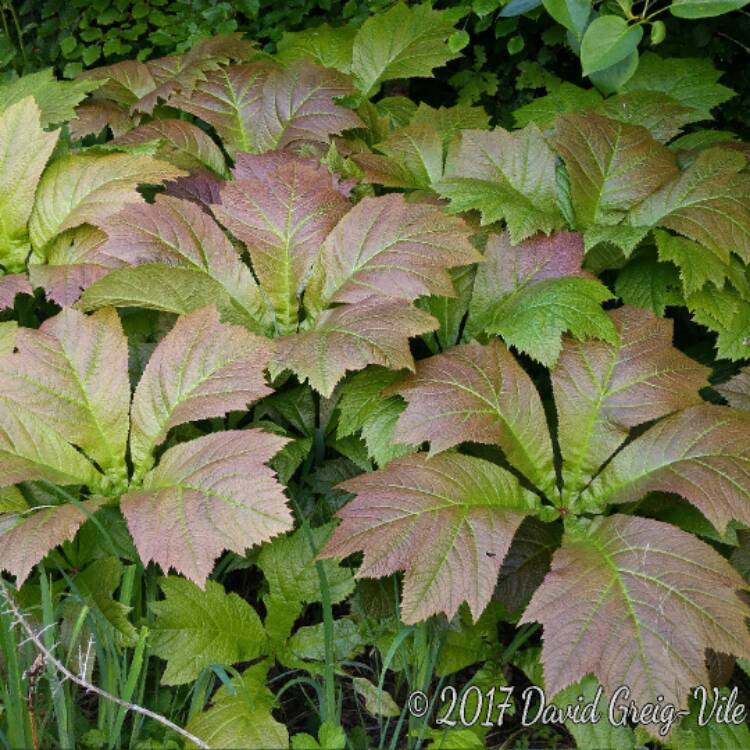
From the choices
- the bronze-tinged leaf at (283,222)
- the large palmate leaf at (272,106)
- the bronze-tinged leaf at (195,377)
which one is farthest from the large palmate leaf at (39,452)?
the large palmate leaf at (272,106)

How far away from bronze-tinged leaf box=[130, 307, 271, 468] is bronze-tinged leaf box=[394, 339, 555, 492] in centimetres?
28

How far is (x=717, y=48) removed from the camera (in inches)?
106

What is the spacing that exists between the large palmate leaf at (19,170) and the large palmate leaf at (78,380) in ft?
1.33

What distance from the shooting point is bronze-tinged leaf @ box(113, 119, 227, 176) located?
2.24 meters

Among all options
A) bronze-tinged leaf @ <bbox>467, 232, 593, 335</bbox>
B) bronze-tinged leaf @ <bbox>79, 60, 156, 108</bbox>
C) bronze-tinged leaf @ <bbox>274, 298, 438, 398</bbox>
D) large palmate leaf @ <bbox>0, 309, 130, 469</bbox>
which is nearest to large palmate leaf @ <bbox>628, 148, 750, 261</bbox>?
bronze-tinged leaf @ <bbox>467, 232, 593, 335</bbox>

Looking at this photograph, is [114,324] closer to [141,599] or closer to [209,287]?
[209,287]

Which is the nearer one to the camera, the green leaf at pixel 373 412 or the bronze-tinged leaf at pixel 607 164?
the green leaf at pixel 373 412

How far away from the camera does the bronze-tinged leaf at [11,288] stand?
6.18ft

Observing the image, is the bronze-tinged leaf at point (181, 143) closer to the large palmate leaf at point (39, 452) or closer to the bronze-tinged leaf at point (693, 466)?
the large palmate leaf at point (39, 452)

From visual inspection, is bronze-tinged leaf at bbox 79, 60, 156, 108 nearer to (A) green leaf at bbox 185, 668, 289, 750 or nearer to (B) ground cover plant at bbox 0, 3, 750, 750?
(B) ground cover plant at bbox 0, 3, 750, 750

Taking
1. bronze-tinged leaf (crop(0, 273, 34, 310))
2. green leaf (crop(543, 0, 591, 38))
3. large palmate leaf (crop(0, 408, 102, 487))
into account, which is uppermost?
green leaf (crop(543, 0, 591, 38))

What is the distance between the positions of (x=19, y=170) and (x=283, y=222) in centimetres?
67

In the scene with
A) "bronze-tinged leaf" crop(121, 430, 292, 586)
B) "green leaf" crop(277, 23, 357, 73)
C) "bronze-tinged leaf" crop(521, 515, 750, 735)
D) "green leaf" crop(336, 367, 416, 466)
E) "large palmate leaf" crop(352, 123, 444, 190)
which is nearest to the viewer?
"bronze-tinged leaf" crop(521, 515, 750, 735)

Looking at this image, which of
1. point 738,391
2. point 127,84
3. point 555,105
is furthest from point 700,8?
point 127,84
